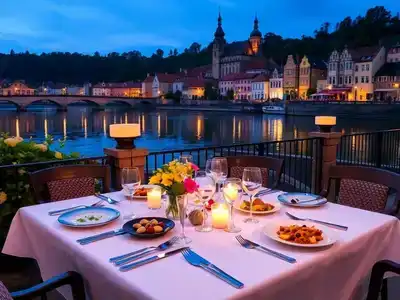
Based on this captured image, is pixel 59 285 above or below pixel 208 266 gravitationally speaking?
below

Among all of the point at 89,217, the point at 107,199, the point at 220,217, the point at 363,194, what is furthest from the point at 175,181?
the point at 363,194

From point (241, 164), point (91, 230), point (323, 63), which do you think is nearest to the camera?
point (91, 230)

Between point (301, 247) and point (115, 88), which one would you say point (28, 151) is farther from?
point (115, 88)

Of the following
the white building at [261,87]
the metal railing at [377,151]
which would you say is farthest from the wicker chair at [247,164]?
the white building at [261,87]

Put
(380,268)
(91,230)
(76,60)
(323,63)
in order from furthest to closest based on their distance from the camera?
(76,60), (323,63), (91,230), (380,268)

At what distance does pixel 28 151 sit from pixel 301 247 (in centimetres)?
326

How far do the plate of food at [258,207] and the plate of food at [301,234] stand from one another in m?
0.25

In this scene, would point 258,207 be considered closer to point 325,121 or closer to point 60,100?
point 325,121

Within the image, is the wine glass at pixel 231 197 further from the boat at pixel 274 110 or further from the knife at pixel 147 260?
the boat at pixel 274 110

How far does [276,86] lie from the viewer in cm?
7206

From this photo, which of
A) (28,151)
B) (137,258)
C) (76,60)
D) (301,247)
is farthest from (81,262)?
(76,60)

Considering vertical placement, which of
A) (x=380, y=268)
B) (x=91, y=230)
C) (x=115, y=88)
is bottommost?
(x=380, y=268)

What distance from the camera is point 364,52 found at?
58.3 metres

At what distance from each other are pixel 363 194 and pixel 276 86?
2794 inches
